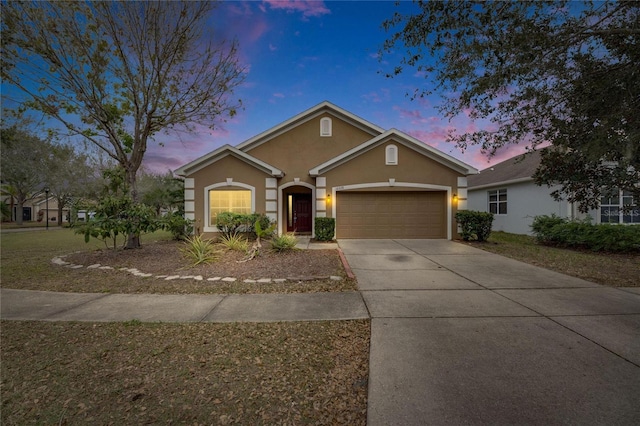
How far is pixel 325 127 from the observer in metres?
15.6

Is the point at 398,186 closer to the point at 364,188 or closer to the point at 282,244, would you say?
the point at 364,188

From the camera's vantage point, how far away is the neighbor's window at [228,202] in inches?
527

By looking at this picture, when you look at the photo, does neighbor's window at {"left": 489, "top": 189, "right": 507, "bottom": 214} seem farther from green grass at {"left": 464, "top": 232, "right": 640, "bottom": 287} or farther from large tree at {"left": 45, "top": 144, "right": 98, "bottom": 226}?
large tree at {"left": 45, "top": 144, "right": 98, "bottom": 226}

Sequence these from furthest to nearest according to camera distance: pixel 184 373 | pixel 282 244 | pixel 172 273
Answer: pixel 282 244 < pixel 172 273 < pixel 184 373

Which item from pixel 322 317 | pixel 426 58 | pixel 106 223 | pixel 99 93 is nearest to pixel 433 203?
pixel 426 58

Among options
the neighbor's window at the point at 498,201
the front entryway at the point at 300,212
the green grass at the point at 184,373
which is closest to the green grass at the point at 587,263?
the green grass at the point at 184,373

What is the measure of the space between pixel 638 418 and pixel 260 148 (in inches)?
608

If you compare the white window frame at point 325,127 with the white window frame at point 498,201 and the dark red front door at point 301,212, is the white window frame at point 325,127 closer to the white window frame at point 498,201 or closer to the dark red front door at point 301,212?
the dark red front door at point 301,212

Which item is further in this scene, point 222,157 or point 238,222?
point 222,157

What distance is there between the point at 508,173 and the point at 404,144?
30.9 feet

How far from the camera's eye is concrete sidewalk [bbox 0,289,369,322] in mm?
4340

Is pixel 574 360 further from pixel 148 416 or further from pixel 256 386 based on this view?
pixel 148 416

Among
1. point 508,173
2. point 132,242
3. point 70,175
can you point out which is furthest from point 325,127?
point 70,175

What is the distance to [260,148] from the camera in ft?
51.1
